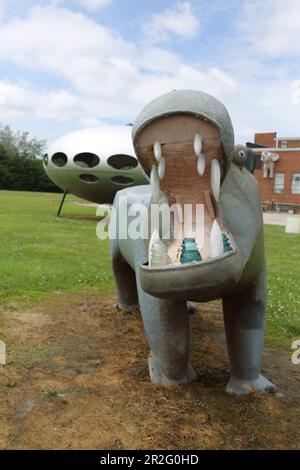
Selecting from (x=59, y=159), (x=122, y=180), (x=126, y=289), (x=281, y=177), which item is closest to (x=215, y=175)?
(x=126, y=289)

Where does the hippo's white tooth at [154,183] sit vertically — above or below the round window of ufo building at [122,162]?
below

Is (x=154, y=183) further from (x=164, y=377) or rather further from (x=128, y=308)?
(x=128, y=308)

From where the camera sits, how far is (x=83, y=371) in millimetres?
3520

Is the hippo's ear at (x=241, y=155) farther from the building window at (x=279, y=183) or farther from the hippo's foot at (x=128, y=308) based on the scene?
the building window at (x=279, y=183)

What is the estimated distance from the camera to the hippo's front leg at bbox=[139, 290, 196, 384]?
293cm

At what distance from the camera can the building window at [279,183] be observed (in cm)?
2667

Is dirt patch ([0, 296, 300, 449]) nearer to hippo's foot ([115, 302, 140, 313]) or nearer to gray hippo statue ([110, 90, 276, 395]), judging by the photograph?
gray hippo statue ([110, 90, 276, 395])

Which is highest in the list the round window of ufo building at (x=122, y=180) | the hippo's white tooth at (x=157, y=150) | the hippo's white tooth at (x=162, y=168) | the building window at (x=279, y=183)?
the hippo's white tooth at (x=157, y=150)

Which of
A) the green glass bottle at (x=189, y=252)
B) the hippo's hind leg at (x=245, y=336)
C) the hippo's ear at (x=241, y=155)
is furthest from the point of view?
the hippo's hind leg at (x=245, y=336)

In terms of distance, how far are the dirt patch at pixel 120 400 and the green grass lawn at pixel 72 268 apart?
1.09m

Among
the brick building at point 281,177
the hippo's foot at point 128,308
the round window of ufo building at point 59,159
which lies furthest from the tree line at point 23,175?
the hippo's foot at point 128,308

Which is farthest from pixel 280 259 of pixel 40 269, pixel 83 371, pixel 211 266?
pixel 211 266

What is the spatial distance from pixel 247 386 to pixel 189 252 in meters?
1.37

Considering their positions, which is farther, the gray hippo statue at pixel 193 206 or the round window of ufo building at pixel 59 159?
the round window of ufo building at pixel 59 159
